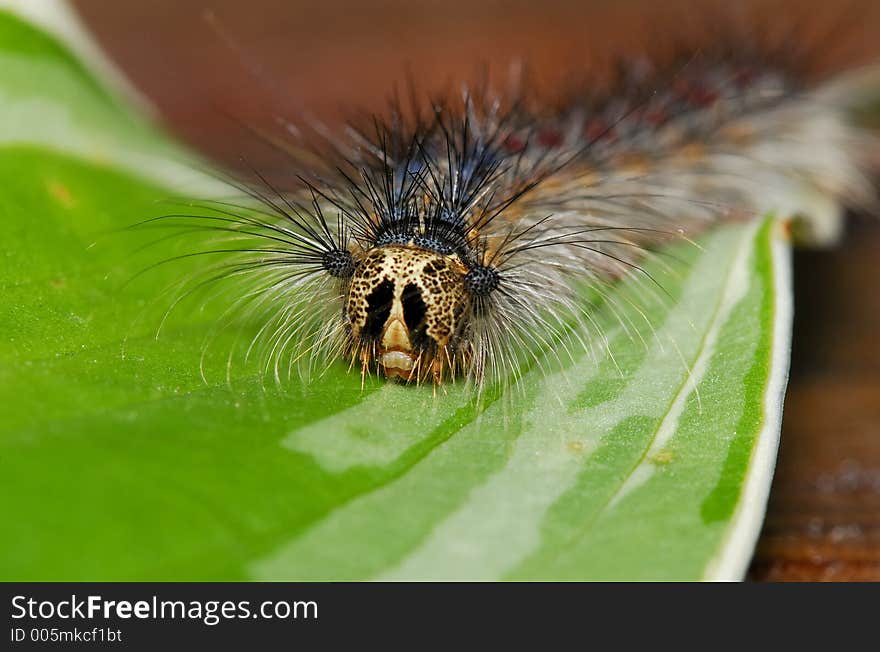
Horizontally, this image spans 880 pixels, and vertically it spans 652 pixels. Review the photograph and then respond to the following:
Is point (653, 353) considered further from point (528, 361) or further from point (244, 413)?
point (244, 413)

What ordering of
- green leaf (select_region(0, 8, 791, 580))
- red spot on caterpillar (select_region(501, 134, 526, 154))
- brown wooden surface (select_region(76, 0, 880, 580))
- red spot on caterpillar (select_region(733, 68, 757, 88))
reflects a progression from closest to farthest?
green leaf (select_region(0, 8, 791, 580)) → red spot on caterpillar (select_region(501, 134, 526, 154)) → brown wooden surface (select_region(76, 0, 880, 580)) → red spot on caterpillar (select_region(733, 68, 757, 88))

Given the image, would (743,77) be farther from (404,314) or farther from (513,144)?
(404,314)

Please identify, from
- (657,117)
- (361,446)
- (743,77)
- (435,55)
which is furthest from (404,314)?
(435,55)

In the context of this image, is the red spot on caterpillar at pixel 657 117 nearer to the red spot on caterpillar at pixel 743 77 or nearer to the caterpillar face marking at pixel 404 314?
the red spot on caterpillar at pixel 743 77

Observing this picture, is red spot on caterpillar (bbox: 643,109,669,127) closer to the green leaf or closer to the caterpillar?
the caterpillar

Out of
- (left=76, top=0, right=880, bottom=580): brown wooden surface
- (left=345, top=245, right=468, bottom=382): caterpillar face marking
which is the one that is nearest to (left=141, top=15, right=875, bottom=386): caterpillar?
(left=345, top=245, right=468, bottom=382): caterpillar face marking

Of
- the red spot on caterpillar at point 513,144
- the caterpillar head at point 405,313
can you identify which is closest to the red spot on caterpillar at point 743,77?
the red spot on caterpillar at point 513,144
